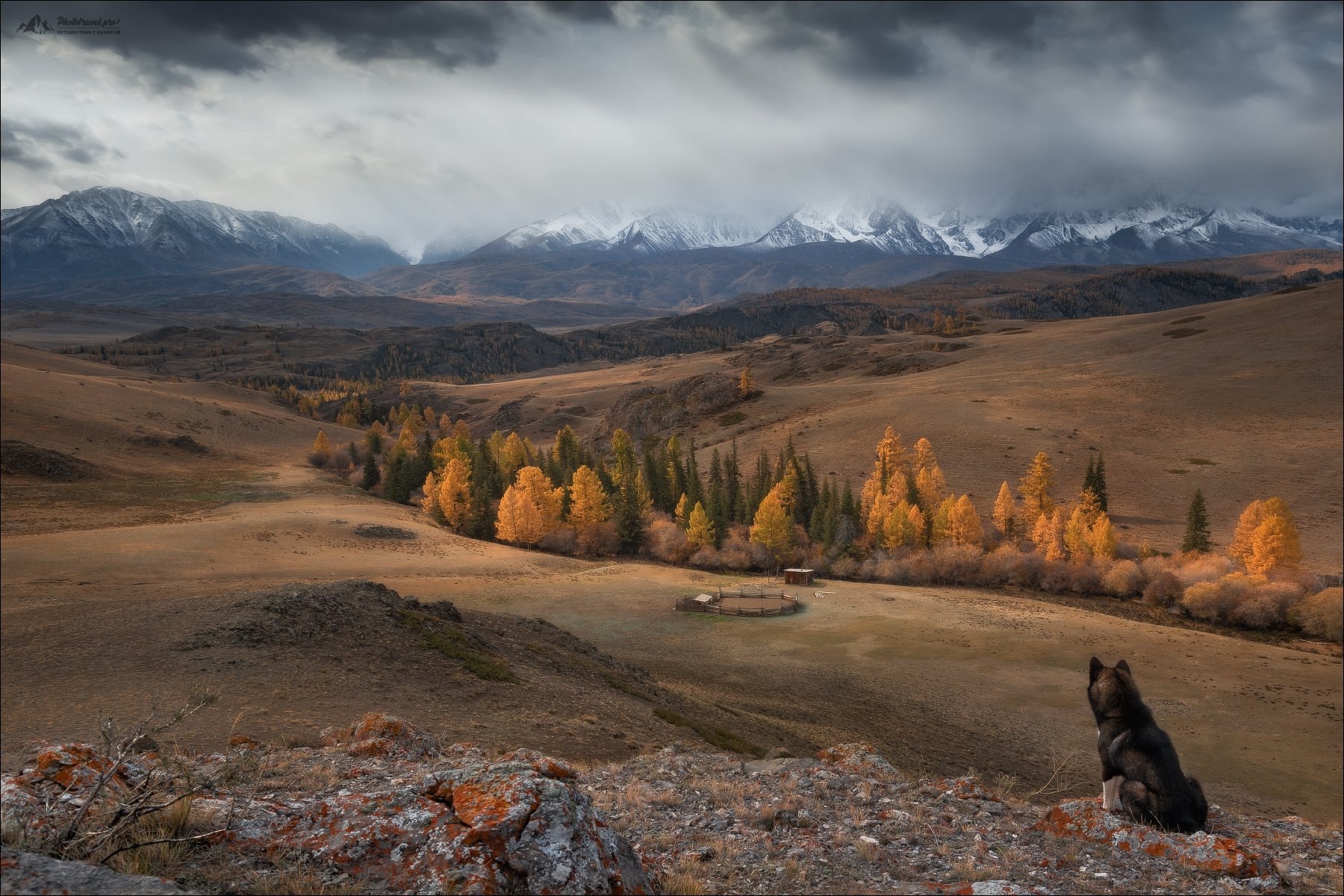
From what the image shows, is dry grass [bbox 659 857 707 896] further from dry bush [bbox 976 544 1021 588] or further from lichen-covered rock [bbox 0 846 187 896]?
dry bush [bbox 976 544 1021 588]

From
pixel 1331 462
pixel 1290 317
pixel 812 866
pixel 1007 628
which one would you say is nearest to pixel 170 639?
pixel 812 866

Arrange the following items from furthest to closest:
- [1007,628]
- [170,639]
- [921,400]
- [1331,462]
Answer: [921,400] < [1331,462] < [1007,628] < [170,639]

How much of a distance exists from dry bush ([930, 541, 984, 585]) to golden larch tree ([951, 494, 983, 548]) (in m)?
1.84

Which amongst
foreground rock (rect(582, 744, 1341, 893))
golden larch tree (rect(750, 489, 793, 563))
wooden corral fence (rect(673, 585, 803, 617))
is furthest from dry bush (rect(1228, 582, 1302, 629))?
foreground rock (rect(582, 744, 1341, 893))

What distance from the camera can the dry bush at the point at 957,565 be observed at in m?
69.3

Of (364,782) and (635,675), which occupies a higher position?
(364,782)

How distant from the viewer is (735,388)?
503 feet

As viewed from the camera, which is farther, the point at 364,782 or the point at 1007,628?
the point at 1007,628

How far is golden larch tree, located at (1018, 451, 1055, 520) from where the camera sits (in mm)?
78375

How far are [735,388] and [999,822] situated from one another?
144 metres

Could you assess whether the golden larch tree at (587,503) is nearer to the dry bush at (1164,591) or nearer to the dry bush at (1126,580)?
the dry bush at (1126,580)

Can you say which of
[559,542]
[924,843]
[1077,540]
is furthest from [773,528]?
[924,843]

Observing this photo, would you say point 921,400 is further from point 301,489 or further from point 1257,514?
point 301,489

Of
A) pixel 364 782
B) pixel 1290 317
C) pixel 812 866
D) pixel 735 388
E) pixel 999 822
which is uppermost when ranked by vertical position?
pixel 1290 317
